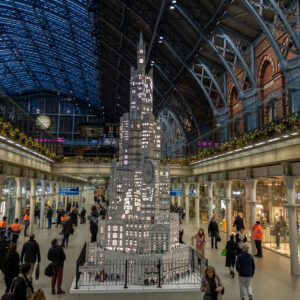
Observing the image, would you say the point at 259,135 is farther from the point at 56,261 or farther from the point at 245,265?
the point at 56,261

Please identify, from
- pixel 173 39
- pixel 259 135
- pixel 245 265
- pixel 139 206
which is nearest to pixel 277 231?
pixel 259 135

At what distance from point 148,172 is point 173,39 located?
1516cm

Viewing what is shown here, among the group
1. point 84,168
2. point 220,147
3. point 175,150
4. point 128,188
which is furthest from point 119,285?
point 175,150

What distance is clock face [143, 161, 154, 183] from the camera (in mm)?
12078

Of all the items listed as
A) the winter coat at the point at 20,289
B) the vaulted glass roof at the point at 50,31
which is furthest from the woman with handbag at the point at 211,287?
the vaulted glass roof at the point at 50,31

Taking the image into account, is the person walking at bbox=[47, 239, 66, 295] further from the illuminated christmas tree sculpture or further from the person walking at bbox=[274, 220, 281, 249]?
the person walking at bbox=[274, 220, 281, 249]

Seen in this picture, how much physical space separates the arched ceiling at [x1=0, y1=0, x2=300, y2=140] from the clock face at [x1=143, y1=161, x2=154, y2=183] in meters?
9.24

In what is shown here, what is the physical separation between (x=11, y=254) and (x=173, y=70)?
23412 millimetres

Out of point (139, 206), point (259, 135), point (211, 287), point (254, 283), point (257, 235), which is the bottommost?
point (254, 283)

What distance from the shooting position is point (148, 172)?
39.8 feet

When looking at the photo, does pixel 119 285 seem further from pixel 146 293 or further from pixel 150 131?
pixel 150 131

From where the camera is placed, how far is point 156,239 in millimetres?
11359

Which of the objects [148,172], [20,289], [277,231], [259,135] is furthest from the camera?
[277,231]

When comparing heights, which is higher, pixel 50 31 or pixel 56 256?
pixel 50 31
